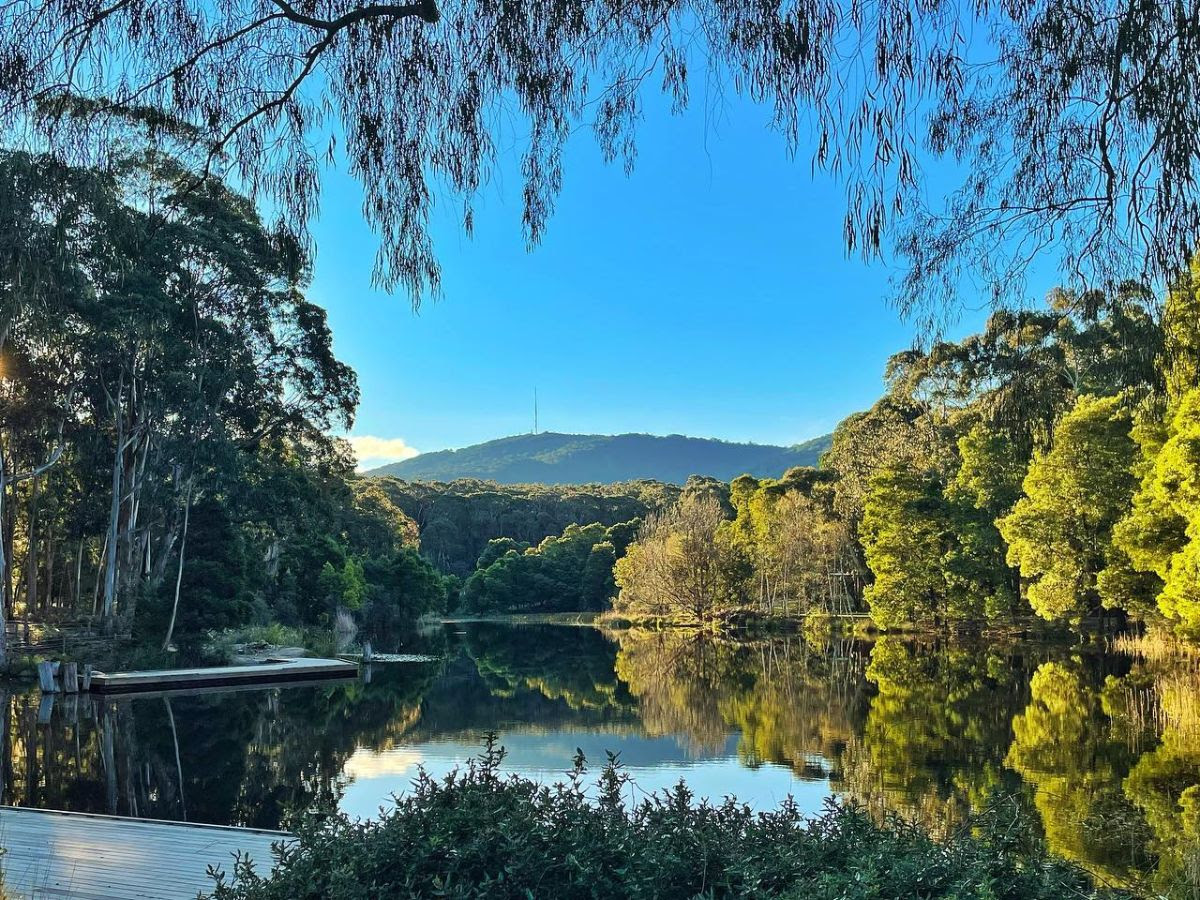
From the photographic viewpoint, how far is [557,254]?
3.65 meters

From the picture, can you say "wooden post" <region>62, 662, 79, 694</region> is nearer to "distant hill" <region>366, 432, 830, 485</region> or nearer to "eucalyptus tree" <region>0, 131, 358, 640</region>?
"eucalyptus tree" <region>0, 131, 358, 640</region>

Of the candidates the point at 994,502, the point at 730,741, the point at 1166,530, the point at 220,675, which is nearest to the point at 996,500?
the point at 994,502

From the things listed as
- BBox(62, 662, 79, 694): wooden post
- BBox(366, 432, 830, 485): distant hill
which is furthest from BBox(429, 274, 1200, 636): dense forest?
BBox(366, 432, 830, 485): distant hill

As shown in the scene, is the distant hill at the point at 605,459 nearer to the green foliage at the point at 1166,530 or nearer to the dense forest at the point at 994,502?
the dense forest at the point at 994,502

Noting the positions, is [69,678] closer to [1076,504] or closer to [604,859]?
[604,859]

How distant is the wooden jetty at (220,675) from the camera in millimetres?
18594

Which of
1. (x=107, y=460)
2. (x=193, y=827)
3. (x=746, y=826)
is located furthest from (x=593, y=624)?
(x=746, y=826)

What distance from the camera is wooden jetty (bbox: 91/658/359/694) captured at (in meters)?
18.6

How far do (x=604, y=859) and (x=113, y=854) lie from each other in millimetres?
4141

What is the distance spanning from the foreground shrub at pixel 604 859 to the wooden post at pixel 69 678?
1658cm

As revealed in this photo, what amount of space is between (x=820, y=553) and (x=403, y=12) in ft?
116

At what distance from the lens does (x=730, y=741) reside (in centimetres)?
1391

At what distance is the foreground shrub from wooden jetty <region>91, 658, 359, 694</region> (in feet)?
55.1

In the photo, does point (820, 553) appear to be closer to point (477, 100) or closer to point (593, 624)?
point (593, 624)
